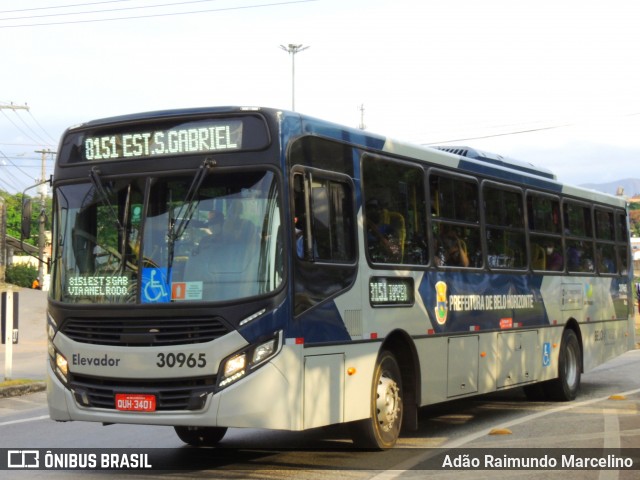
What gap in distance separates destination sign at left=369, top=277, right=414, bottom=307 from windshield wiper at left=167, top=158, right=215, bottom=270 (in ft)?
6.93

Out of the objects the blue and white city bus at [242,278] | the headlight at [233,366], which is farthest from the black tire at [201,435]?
the headlight at [233,366]

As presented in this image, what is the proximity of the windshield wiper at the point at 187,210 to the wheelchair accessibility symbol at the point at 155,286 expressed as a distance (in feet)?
0.34

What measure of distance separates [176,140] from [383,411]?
330 cm

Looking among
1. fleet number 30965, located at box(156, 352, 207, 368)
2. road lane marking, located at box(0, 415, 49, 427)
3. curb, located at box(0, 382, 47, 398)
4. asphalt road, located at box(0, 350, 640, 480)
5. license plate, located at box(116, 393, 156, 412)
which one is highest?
fleet number 30965, located at box(156, 352, 207, 368)

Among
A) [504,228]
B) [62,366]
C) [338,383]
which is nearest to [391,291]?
[338,383]

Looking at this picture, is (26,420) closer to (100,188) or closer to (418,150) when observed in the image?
(100,188)

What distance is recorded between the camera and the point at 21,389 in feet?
55.4

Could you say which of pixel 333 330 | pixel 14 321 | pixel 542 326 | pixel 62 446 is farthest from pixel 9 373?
pixel 333 330

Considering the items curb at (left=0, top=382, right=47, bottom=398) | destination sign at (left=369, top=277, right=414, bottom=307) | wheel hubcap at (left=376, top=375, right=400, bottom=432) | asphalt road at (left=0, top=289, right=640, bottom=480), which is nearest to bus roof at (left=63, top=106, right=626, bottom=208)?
destination sign at (left=369, top=277, right=414, bottom=307)

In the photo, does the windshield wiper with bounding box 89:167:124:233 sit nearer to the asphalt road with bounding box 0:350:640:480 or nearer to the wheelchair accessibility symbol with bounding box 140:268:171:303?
the wheelchair accessibility symbol with bounding box 140:268:171:303

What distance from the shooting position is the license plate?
8.59m

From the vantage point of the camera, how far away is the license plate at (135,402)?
8.59 metres

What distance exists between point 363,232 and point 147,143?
2.23 metres

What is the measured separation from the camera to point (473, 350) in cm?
1227
